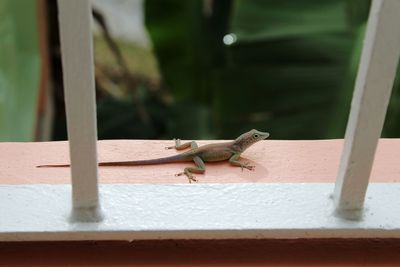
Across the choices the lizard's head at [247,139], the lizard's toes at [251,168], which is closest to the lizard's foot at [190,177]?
the lizard's toes at [251,168]

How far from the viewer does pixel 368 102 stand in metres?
0.89

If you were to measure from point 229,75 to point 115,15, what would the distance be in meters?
2.57

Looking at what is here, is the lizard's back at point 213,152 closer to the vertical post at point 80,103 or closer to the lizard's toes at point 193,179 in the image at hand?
the lizard's toes at point 193,179

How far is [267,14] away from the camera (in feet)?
9.01

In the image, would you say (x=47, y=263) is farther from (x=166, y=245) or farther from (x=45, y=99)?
(x=45, y=99)

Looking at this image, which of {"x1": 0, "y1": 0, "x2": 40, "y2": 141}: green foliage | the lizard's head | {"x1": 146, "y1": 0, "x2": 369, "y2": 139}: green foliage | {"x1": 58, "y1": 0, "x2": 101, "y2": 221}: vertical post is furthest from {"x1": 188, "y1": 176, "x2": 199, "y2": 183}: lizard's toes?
{"x1": 0, "y1": 0, "x2": 40, "y2": 141}: green foliage

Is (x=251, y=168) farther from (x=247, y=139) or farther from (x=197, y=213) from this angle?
(x=247, y=139)

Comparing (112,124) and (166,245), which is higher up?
(166,245)

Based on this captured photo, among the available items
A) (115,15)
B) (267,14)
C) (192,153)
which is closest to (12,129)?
(267,14)

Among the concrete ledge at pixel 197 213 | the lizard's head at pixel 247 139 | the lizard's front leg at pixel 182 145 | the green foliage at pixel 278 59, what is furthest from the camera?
the green foliage at pixel 278 59

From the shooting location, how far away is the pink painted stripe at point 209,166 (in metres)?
1.14

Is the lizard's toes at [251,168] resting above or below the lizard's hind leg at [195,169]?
above

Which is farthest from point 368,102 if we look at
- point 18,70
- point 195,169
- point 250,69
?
point 18,70

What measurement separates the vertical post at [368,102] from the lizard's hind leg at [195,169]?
0.29 meters
